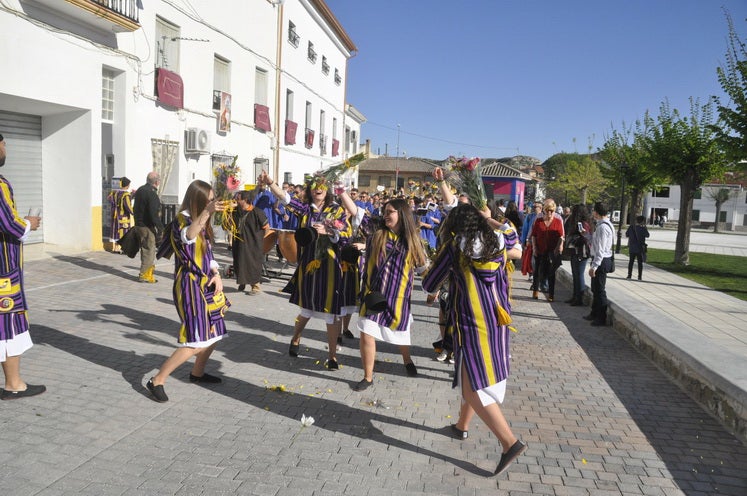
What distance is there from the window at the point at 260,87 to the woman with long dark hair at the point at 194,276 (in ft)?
56.1

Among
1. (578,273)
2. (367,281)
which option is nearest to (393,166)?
(578,273)

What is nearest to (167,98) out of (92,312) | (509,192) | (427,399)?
(92,312)

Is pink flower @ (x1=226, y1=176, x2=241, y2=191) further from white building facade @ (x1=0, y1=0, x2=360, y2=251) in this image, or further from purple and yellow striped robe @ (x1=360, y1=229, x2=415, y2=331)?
white building facade @ (x1=0, y1=0, x2=360, y2=251)

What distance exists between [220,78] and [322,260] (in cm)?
1373

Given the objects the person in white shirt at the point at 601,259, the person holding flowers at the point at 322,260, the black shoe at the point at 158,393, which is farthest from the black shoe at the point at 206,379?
the person in white shirt at the point at 601,259

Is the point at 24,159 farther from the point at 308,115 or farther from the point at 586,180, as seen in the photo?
the point at 586,180

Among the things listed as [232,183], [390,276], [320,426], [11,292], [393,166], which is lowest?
[320,426]

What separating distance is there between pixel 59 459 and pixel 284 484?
143cm

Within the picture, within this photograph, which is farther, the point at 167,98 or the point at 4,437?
the point at 167,98

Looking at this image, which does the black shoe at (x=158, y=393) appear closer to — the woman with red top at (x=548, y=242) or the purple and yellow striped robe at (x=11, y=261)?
the purple and yellow striped robe at (x=11, y=261)

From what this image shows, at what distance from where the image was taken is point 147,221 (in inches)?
382

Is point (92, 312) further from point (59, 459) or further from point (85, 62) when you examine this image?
point (85, 62)

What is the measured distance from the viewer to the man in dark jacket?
31.5 feet

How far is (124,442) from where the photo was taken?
389 cm
